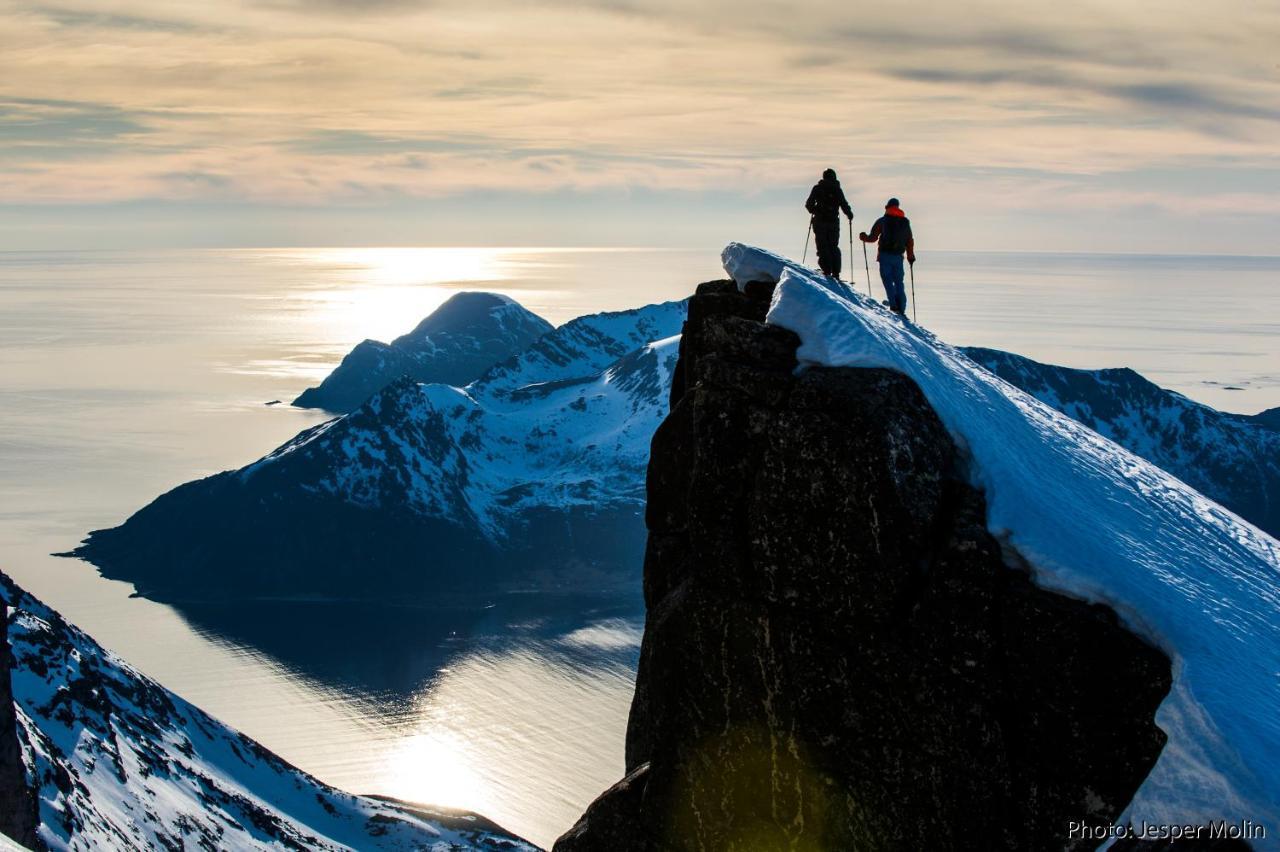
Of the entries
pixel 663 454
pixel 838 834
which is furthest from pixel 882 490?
pixel 663 454

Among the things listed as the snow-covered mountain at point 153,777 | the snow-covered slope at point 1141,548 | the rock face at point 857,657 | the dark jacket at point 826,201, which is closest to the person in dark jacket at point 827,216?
the dark jacket at point 826,201

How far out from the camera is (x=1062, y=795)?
19.2 m

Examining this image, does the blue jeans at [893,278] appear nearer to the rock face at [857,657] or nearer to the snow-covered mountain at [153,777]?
the rock face at [857,657]

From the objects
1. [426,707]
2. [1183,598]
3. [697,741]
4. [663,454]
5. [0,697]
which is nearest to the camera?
[1183,598]

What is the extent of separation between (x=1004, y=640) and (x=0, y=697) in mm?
70062

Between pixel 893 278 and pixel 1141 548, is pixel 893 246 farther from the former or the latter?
pixel 1141 548

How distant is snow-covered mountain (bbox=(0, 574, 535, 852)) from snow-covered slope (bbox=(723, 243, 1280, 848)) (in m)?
82.8

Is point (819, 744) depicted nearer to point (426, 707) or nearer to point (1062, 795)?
point (1062, 795)

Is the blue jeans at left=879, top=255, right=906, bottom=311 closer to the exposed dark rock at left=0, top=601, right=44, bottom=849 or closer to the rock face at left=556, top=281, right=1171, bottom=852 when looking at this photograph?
the rock face at left=556, top=281, right=1171, bottom=852

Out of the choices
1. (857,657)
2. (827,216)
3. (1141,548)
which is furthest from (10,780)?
(1141,548)

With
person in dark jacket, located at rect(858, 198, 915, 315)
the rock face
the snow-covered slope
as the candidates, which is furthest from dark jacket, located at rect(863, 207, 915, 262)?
the rock face

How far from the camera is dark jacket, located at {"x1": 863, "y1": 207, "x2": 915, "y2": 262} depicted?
34375 millimetres

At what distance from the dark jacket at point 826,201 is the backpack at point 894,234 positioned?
1210 mm

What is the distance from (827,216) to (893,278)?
265cm
